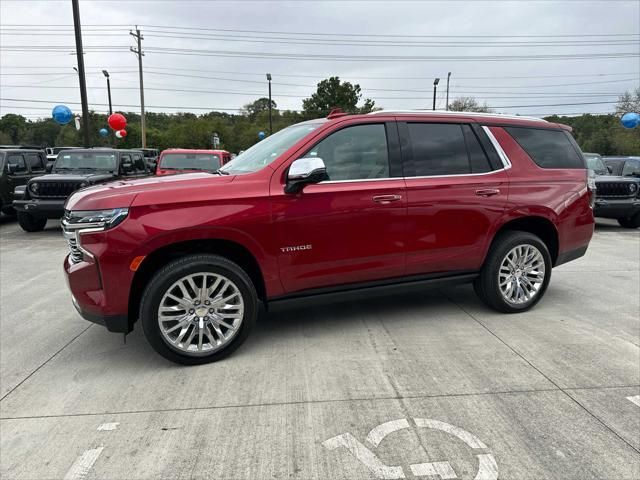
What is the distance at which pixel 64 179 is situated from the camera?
9.58 metres

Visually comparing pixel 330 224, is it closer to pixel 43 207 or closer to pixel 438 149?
pixel 438 149

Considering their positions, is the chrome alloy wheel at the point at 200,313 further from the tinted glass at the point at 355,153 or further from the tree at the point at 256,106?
the tree at the point at 256,106

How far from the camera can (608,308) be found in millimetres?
4773

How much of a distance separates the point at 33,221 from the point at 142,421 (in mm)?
9343

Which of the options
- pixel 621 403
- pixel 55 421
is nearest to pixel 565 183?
pixel 621 403

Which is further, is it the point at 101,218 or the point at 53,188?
the point at 53,188

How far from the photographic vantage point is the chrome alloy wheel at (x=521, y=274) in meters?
4.43

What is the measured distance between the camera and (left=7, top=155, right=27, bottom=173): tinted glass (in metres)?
11.3

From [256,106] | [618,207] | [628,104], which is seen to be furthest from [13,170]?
[256,106]

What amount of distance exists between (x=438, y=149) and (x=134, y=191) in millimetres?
2610

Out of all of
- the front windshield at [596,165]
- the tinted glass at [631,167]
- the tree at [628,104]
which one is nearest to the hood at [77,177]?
the front windshield at [596,165]

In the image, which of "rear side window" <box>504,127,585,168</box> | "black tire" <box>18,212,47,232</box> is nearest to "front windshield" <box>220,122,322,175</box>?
"rear side window" <box>504,127,585,168</box>

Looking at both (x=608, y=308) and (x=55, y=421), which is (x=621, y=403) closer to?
(x=608, y=308)

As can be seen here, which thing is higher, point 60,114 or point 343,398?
point 60,114
